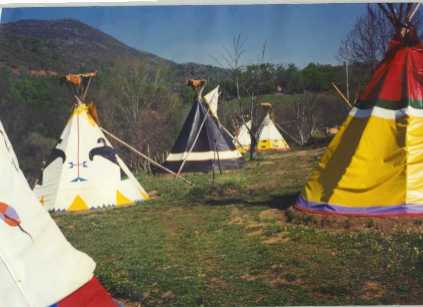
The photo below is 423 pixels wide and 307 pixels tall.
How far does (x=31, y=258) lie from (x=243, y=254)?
1918 mm

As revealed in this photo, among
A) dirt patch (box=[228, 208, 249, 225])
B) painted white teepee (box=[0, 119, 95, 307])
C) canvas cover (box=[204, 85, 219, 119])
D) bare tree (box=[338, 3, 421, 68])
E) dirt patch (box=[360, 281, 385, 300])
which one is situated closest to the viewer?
painted white teepee (box=[0, 119, 95, 307])

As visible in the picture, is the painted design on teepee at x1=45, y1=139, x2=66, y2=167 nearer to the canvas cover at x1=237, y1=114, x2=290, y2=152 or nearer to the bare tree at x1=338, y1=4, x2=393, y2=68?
the canvas cover at x1=237, y1=114, x2=290, y2=152

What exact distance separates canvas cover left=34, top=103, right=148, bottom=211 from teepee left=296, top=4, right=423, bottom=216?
1.67 meters

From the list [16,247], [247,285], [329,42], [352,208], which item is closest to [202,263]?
[247,285]

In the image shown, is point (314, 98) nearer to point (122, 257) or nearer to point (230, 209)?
point (230, 209)

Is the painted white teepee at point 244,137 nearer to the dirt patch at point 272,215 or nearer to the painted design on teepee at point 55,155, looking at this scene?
the dirt patch at point 272,215

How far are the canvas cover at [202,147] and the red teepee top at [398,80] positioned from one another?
1.28m

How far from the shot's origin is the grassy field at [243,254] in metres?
5.01

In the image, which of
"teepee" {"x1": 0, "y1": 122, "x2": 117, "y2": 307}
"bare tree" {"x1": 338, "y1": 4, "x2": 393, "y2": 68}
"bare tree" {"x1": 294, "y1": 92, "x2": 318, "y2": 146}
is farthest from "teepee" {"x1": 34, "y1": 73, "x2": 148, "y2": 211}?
"bare tree" {"x1": 338, "y1": 4, "x2": 393, "y2": 68}

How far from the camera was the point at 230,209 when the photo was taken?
17.7ft

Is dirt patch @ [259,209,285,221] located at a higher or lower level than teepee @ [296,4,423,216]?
lower

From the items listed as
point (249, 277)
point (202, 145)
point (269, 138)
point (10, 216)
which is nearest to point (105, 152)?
point (202, 145)

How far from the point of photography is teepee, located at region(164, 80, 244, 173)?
18.1 ft

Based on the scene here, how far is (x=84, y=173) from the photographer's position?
594 centimetres
